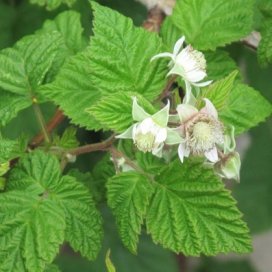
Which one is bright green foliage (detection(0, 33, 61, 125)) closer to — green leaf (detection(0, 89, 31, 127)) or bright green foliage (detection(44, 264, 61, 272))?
green leaf (detection(0, 89, 31, 127))

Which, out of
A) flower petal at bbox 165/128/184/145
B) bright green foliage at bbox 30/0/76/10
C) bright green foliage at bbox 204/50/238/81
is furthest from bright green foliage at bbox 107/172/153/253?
bright green foliage at bbox 30/0/76/10

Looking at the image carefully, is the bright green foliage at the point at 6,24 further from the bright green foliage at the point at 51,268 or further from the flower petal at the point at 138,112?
the flower petal at the point at 138,112

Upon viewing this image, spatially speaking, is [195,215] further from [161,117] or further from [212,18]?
[212,18]

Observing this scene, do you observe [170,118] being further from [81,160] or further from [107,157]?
[81,160]

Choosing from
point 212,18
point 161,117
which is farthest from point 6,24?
point 161,117

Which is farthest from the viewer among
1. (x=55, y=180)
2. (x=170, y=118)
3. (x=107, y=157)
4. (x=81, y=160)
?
(x=81, y=160)

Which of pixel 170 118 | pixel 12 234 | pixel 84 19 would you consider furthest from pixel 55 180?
pixel 84 19
